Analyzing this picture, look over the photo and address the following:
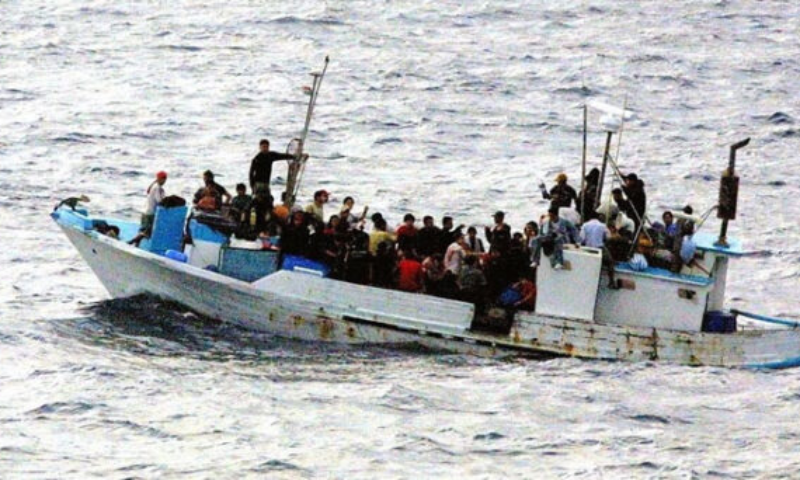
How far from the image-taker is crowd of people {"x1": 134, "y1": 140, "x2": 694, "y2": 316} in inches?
1387

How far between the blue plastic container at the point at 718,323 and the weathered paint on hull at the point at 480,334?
21cm

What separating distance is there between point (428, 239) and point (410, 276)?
2.89ft

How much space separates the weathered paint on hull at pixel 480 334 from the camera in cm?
3519

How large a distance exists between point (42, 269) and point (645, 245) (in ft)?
41.7

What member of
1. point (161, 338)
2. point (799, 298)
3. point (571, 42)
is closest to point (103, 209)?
point (161, 338)

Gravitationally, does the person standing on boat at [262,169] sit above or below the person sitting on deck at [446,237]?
above

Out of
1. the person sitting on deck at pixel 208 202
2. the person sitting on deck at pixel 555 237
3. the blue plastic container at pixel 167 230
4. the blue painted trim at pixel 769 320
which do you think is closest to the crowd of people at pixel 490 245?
the person sitting on deck at pixel 555 237

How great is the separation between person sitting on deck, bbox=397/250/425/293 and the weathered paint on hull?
0.63m

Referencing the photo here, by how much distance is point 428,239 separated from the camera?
3609 centimetres

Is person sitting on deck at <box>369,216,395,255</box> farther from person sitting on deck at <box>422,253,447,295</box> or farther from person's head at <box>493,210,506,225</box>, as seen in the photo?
person's head at <box>493,210,506,225</box>

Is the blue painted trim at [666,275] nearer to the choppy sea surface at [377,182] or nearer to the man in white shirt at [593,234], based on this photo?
the man in white shirt at [593,234]

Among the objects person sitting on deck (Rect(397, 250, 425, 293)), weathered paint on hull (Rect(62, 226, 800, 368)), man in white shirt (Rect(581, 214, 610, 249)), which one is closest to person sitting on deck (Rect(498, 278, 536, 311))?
weathered paint on hull (Rect(62, 226, 800, 368))

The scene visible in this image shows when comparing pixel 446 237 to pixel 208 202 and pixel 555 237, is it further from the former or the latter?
pixel 208 202

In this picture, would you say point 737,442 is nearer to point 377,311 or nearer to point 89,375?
point 377,311
